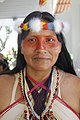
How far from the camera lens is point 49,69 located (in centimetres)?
110

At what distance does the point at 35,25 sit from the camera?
1044mm

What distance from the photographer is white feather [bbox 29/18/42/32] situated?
1043mm

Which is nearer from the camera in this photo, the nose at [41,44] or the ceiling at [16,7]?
the nose at [41,44]

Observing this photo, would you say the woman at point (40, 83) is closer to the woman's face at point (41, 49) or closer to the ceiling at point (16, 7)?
the woman's face at point (41, 49)

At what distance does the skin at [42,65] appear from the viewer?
1.03 m

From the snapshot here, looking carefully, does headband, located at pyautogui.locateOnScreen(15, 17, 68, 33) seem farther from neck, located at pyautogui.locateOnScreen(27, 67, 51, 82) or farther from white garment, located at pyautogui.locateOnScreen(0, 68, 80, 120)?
white garment, located at pyautogui.locateOnScreen(0, 68, 80, 120)

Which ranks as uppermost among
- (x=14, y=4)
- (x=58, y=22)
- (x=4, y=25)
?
(x=58, y=22)

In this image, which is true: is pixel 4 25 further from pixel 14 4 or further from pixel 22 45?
pixel 22 45

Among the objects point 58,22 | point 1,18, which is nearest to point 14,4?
point 1,18

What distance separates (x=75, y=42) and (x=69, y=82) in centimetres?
101

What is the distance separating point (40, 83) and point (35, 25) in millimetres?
243

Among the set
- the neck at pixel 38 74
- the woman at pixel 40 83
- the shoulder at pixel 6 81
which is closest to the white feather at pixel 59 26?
the woman at pixel 40 83

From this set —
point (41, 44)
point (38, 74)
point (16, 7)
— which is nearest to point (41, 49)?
point (41, 44)

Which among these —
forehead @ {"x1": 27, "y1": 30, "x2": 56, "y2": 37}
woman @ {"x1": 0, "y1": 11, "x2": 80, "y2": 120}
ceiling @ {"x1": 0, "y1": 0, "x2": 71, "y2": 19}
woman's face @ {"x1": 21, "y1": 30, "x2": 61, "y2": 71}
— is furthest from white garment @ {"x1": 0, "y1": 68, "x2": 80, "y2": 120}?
ceiling @ {"x1": 0, "y1": 0, "x2": 71, "y2": 19}
